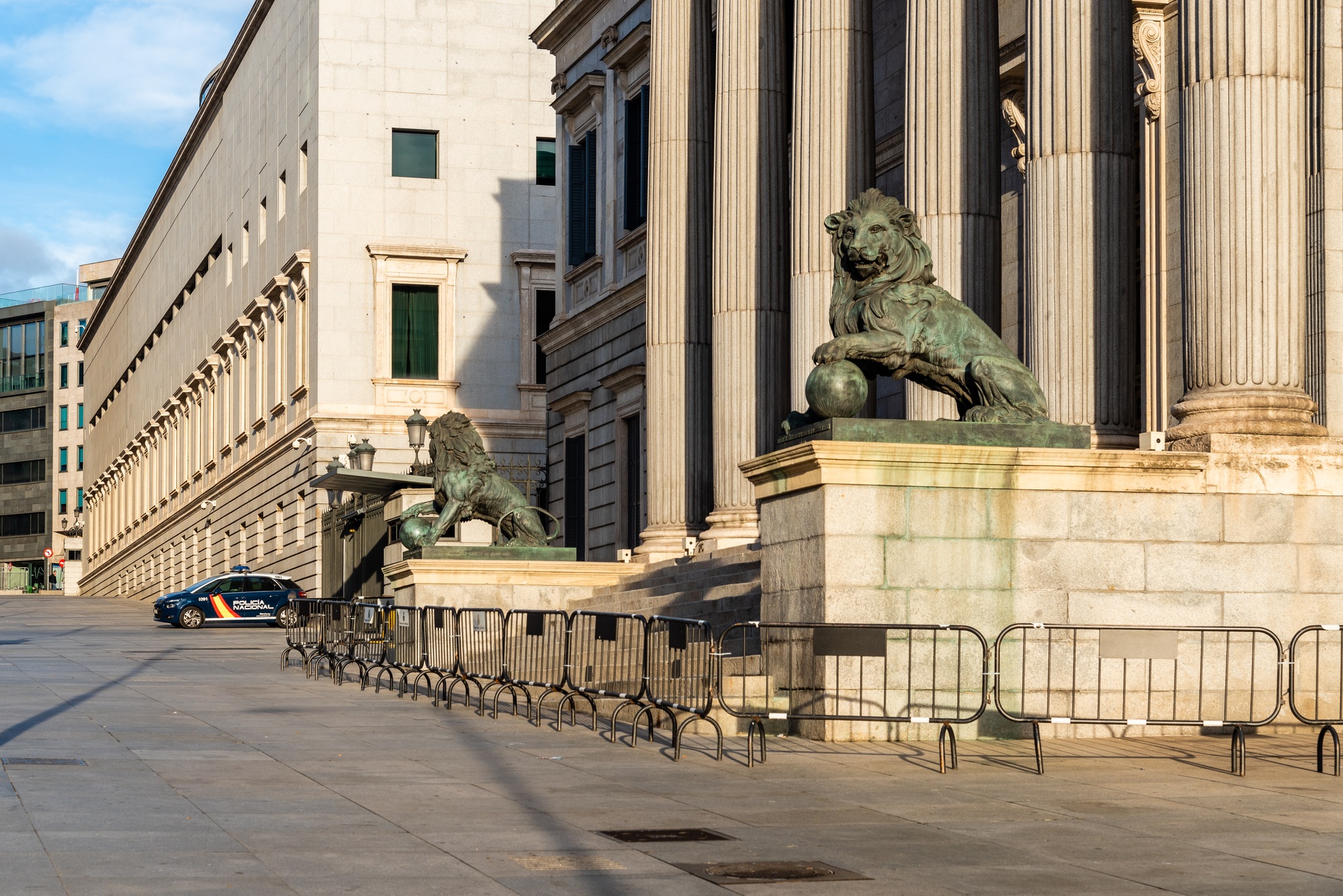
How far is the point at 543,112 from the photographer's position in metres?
60.9

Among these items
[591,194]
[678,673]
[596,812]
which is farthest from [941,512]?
[591,194]

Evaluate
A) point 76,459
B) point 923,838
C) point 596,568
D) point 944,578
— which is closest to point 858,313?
point 944,578

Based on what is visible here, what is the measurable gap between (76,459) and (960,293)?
131252 millimetres

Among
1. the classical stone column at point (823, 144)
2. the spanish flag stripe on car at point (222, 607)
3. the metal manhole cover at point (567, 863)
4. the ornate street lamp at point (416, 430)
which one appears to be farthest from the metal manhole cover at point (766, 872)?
the spanish flag stripe on car at point (222, 607)

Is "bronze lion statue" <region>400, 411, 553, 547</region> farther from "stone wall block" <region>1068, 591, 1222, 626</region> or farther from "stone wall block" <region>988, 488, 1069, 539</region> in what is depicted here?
"stone wall block" <region>1068, 591, 1222, 626</region>

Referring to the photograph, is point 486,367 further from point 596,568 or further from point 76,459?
point 76,459

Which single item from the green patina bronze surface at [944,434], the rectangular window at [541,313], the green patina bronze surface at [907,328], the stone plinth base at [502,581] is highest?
the rectangular window at [541,313]

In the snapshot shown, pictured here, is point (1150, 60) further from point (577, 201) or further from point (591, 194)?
point (577, 201)

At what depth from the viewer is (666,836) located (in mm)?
9820

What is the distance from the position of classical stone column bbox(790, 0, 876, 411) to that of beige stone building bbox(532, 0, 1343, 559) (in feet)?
0.12

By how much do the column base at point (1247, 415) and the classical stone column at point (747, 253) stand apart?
1039 cm

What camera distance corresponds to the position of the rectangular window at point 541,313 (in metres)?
60.0

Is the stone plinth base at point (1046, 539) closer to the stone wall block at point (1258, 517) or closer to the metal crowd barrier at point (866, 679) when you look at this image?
the stone wall block at point (1258, 517)

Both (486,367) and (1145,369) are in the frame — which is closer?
(1145,369)
